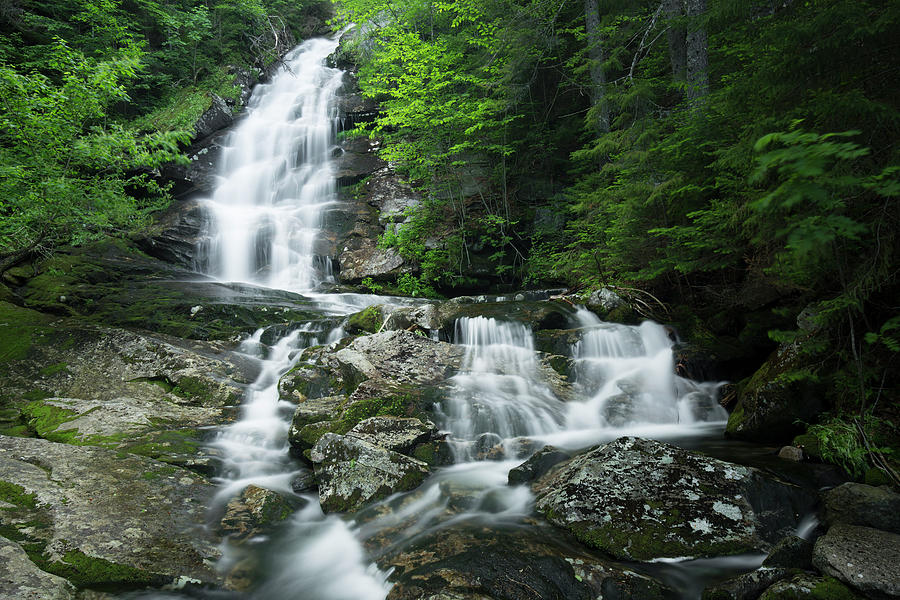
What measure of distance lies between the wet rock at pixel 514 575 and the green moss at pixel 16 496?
2.81 metres

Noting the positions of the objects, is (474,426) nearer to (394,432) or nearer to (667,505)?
(394,432)

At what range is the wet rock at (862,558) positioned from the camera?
223 cm

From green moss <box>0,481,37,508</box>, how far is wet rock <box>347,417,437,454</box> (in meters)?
2.52

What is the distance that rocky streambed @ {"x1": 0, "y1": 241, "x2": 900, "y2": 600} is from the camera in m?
2.69

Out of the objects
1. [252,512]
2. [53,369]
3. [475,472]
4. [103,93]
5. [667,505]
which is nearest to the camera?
[667,505]

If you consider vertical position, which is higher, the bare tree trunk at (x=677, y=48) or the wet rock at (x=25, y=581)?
the bare tree trunk at (x=677, y=48)

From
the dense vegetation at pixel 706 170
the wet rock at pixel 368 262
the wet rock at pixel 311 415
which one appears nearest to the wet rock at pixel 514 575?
the dense vegetation at pixel 706 170

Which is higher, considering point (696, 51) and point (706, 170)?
point (696, 51)

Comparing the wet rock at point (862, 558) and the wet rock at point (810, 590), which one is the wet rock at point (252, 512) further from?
the wet rock at point (862, 558)

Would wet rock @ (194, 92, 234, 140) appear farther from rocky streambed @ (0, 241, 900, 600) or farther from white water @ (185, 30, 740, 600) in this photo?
rocky streambed @ (0, 241, 900, 600)

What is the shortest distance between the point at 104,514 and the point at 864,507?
Answer: 219 inches

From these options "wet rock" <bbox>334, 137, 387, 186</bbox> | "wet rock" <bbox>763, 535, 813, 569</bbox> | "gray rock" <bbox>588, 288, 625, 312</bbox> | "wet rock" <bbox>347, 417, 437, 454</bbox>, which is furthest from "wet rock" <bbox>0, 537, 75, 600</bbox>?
"wet rock" <bbox>334, 137, 387, 186</bbox>

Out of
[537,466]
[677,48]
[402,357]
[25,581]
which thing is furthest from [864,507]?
[677,48]

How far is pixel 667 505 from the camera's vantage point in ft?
10.8
